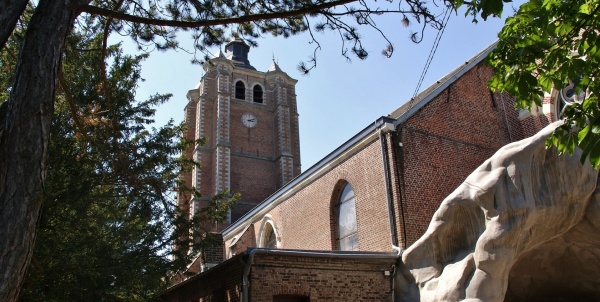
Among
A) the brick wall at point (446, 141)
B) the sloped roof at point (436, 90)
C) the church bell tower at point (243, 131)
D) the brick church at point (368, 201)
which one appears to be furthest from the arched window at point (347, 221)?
the church bell tower at point (243, 131)

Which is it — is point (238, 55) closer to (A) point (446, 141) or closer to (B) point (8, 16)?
(A) point (446, 141)

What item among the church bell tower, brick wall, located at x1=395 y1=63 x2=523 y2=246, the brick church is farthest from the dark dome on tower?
brick wall, located at x1=395 y1=63 x2=523 y2=246

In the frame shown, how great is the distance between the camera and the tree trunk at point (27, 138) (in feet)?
15.4

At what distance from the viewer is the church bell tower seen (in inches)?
1399

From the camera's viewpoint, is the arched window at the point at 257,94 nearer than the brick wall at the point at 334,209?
No

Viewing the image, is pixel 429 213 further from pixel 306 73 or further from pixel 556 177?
pixel 306 73

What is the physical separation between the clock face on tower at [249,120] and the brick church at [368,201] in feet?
47.7

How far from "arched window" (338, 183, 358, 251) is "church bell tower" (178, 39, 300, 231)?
16.1 m

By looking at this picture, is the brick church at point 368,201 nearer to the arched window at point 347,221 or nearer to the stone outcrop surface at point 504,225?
the arched window at point 347,221

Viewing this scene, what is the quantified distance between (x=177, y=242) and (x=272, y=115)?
30.0 meters

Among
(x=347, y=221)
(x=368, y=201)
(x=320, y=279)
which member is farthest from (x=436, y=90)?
(x=320, y=279)

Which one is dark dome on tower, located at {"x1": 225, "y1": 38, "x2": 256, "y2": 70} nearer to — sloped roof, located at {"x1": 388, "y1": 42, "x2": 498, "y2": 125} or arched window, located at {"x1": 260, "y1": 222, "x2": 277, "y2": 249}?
arched window, located at {"x1": 260, "y1": 222, "x2": 277, "y2": 249}

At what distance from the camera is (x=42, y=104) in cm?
534

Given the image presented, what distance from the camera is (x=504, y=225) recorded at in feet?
35.6
